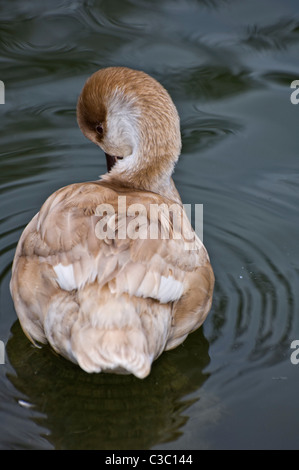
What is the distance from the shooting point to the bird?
391 cm

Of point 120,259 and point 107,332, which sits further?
point 120,259

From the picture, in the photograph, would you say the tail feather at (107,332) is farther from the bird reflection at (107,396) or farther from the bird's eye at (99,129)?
the bird's eye at (99,129)

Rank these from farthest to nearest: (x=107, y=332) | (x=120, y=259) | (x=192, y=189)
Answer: (x=192, y=189) → (x=120, y=259) → (x=107, y=332)

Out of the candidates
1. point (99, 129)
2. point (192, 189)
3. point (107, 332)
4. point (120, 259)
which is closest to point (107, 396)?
point (107, 332)

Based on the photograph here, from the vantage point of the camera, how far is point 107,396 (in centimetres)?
434

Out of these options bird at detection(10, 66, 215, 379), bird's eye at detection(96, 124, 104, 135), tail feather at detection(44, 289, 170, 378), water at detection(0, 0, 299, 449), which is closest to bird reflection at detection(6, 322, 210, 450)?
water at detection(0, 0, 299, 449)

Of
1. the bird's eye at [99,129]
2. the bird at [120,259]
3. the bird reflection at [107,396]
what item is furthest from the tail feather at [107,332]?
the bird's eye at [99,129]

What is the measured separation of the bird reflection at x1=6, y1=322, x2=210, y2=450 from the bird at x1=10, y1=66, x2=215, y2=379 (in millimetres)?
161

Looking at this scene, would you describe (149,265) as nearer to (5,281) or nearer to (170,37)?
(5,281)

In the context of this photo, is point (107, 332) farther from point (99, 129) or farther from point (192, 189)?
point (192, 189)

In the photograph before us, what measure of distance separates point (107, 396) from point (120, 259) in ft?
2.78

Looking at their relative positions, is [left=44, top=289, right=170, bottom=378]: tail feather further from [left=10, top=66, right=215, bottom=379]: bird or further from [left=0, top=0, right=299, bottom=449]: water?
[left=0, top=0, right=299, bottom=449]: water

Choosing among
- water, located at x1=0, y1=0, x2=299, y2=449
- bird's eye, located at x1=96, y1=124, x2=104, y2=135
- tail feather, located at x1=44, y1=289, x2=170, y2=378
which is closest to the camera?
tail feather, located at x1=44, y1=289, x2=170, y2=378

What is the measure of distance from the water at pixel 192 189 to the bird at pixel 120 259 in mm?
280
